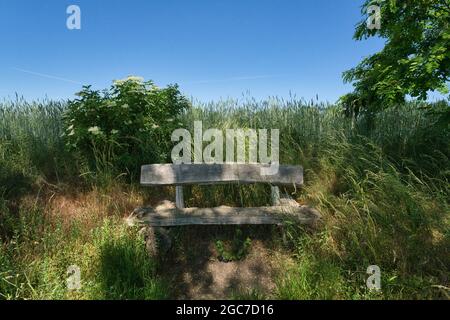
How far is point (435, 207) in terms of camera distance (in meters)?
3.66

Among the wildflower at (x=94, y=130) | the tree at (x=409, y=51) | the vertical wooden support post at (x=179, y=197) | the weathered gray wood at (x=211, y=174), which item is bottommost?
the vertical wooden support post at (x=179, y=197)

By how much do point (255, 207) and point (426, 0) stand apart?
3.98 m

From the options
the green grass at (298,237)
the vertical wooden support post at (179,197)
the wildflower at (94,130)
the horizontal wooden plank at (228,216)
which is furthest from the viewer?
the wildflower at (94,130)

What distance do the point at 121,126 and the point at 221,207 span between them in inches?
79.9

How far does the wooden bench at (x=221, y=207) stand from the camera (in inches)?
159

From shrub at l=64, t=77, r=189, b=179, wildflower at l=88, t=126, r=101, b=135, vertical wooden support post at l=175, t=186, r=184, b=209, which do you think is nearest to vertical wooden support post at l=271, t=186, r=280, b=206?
vertical wooden support post at l=175, t=186, r=184, b=209

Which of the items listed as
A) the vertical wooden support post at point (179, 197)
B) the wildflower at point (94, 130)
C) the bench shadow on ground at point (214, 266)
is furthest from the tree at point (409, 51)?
the wildflower at point (94, 130)

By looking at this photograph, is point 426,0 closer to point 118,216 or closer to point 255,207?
point 255,207

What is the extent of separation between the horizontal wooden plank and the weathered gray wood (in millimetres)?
367

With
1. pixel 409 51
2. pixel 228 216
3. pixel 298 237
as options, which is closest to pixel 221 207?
pixel 228 216

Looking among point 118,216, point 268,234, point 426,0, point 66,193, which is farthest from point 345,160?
point 66,193

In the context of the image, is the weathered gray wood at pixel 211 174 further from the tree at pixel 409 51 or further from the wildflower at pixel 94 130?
the tree at pixel 409 51

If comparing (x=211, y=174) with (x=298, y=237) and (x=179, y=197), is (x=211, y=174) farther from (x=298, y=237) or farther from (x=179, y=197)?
(x=298, y=237)

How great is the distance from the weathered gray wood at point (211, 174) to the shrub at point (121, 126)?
870 mm
